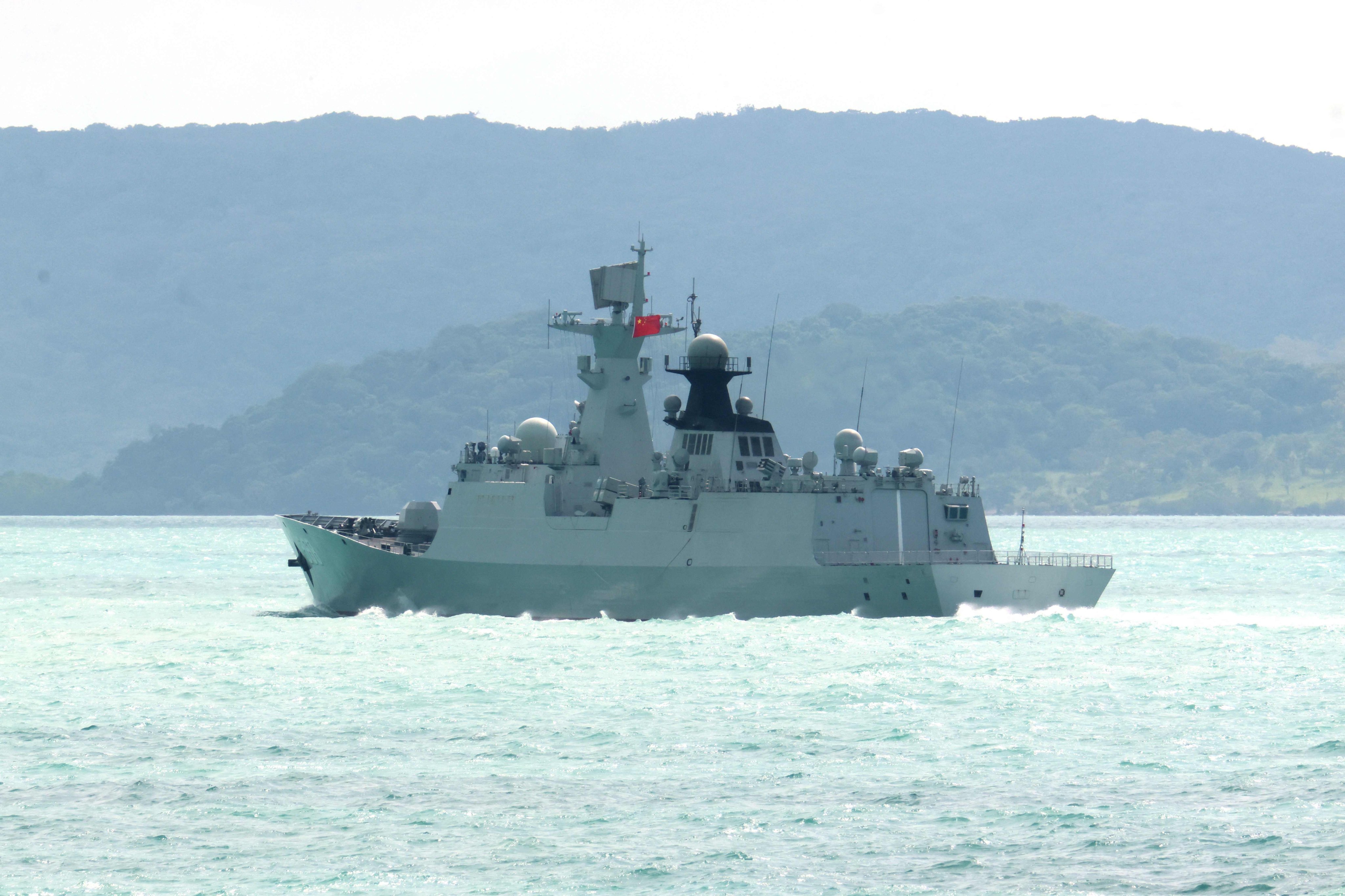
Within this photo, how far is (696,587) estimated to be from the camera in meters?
40.6

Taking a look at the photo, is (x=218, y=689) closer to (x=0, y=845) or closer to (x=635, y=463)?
(x=0, y=845)

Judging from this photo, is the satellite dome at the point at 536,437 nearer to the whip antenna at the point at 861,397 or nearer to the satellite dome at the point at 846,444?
the satellite dome at the point at 846,444

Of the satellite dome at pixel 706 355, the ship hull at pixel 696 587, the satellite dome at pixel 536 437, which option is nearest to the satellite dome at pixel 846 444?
the satellite dome at pixel 706 355

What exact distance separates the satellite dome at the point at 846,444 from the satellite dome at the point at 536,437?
7993 millimetres

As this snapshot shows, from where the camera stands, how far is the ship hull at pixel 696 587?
128 ft

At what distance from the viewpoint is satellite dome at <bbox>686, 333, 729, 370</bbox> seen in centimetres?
4344

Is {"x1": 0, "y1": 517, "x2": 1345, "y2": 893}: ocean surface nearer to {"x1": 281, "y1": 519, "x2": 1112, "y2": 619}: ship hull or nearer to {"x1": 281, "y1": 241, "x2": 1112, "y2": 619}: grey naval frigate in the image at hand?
{"x1": 281, "y1": 519, "x2": 1112, "y2": 619}: ship hull

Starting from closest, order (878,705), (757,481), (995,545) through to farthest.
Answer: (878,705), (757,481), (995,545)

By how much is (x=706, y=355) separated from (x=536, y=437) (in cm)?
556

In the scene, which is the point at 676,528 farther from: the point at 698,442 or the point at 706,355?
the point at 706,355

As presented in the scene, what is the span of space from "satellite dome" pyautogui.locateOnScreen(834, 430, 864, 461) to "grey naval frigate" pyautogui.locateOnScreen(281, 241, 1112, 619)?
0.09 metres

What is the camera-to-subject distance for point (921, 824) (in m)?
19.2

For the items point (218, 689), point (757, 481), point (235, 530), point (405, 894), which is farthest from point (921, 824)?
point (235, 530)

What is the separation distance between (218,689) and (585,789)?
11.8 m
